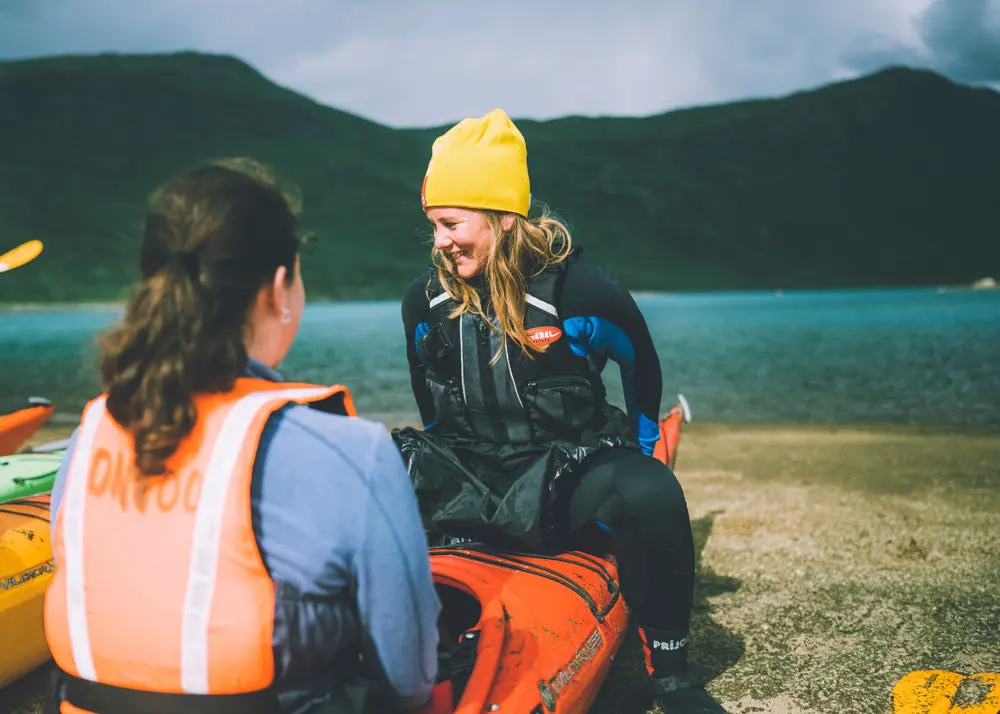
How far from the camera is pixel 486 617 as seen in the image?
257cm

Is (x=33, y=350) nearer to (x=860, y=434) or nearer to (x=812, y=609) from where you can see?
(x=860, y=434)

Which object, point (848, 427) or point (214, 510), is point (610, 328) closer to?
point (214, 510)

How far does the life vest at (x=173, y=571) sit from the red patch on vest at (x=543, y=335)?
170cm

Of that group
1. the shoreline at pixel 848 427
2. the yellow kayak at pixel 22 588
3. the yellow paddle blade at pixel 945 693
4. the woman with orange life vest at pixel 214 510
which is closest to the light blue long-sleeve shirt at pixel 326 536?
the woman with orange life vest at pixel 214 510

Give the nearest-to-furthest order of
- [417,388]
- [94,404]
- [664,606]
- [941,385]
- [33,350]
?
[94,404], [664,606], [417,388], [941,385], [33,350]

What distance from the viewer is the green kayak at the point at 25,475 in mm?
4234

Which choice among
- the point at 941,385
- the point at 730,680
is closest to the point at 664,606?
the point at 730,680

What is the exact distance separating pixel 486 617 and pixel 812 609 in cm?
230

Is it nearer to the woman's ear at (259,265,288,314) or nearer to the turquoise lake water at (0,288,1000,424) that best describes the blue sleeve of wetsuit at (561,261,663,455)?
the woman's ear at (259,265,288,314)

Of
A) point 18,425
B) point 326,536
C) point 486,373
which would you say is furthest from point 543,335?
point 18,425

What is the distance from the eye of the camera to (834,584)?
4379mm

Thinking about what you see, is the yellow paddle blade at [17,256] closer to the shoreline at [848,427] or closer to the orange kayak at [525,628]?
the orange kayak at [525,628]

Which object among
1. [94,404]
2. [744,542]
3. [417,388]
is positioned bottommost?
[744,542]

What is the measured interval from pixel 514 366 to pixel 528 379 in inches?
3.2
